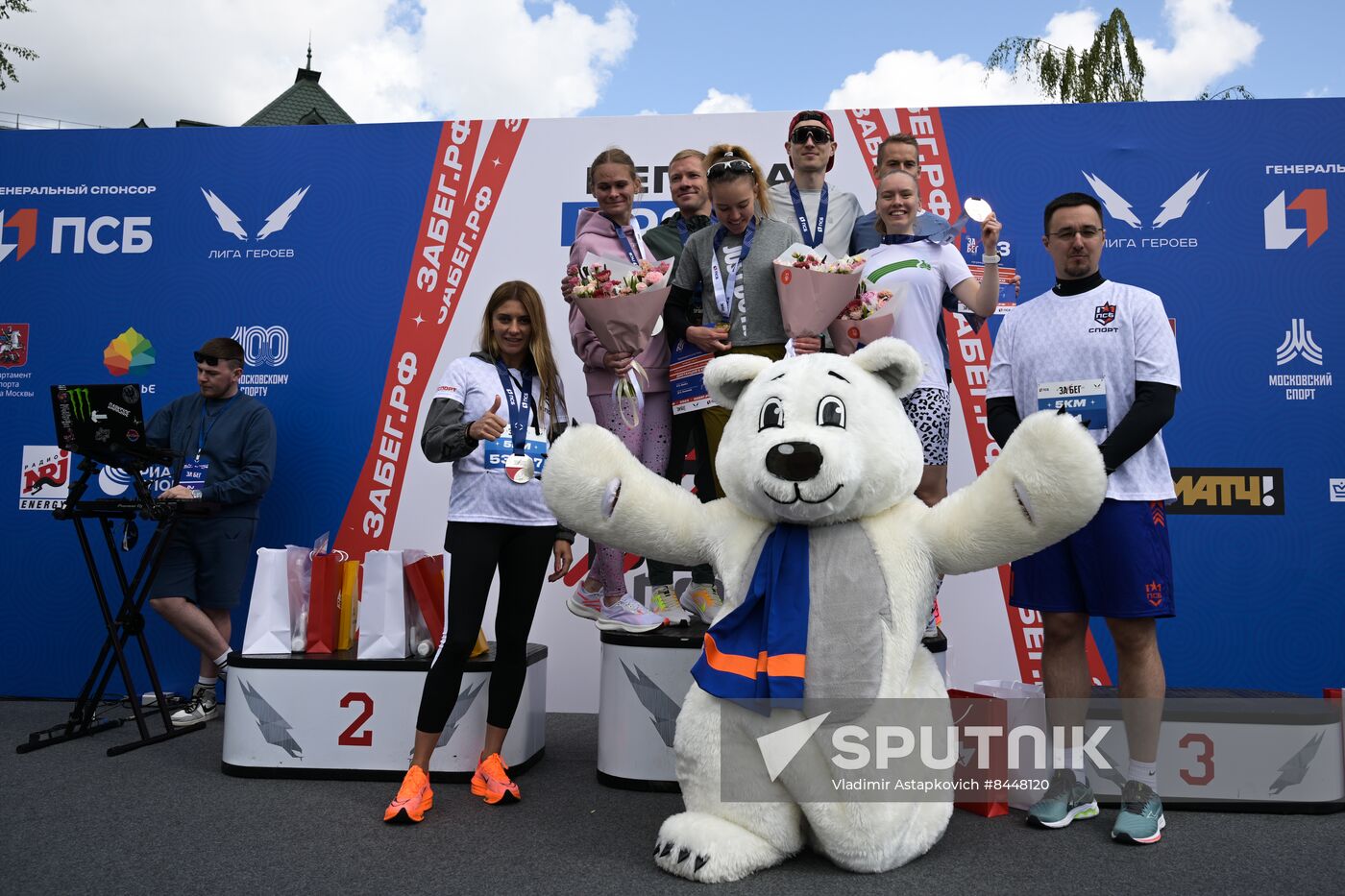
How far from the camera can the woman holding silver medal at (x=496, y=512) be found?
8.81ft

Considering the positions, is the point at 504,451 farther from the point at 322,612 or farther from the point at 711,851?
the point at 711,851

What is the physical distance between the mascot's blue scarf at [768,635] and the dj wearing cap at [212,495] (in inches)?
102

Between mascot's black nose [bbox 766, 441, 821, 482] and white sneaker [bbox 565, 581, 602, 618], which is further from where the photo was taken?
white sneaker [bbox 565, 581, 602, 618]

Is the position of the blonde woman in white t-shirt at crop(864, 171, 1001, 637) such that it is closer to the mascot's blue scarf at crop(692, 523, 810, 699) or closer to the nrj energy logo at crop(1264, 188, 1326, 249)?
the mascot's blue scarf at crop(692, 523, 810, 699)

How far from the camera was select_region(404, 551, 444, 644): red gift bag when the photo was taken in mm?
3201

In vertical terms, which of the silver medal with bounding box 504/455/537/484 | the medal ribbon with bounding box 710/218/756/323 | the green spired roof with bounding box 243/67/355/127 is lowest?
the silver medal with bounding box 504/455/537/484

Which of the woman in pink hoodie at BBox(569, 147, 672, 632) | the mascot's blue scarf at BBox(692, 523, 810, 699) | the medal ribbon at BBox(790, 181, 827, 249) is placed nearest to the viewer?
the mascot's blue scarf at BBox(692, 523, 810, 699)

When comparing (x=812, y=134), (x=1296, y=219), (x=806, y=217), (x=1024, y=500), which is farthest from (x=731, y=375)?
(x=1296, y=219)

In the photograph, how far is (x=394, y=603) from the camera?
3.19 metres

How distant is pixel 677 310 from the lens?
3049 millimetres

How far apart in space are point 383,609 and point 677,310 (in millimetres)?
1432

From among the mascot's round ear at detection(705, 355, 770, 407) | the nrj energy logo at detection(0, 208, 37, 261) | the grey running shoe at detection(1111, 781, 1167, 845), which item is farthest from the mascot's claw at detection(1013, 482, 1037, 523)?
the nrj energy logo at detection(0, 208, 37, 261)

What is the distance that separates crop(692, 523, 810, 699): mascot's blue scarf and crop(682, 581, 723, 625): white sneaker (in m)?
0.79

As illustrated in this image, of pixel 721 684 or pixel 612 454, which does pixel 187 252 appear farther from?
pixel 721 684
